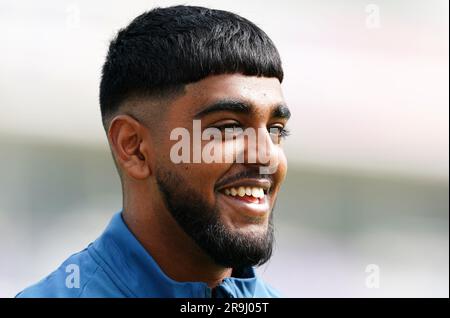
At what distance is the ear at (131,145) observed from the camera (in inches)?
101

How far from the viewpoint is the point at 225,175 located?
8.00 feet

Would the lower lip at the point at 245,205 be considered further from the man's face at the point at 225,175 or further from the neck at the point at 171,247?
the neck at the point at 171,247

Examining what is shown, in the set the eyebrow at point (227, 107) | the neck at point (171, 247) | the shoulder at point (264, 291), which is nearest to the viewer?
the eyebrow at point (227, 107)

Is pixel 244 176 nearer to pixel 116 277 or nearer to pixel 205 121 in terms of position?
pixel 205 121

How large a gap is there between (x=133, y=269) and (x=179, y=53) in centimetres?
72

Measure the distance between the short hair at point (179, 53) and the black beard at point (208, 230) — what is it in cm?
31

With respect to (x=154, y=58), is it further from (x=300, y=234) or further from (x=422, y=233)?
(x=422, y=233)

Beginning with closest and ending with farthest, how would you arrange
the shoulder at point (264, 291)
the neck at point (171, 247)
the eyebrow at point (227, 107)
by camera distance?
the eyebrow at point (227, 107) < the neck at point (171, 247) < the shoulder at point (264, 291)

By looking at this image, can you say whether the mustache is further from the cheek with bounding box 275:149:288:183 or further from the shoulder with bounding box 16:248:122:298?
the shoulder with bounding box 16:248:122:298

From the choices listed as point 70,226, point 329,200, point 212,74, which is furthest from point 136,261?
point 329,200

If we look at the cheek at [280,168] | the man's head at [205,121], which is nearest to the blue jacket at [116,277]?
the man's head at [205,121]

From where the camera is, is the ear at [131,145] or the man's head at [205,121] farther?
the ear at [131,145]

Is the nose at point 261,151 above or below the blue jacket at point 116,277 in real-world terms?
above
